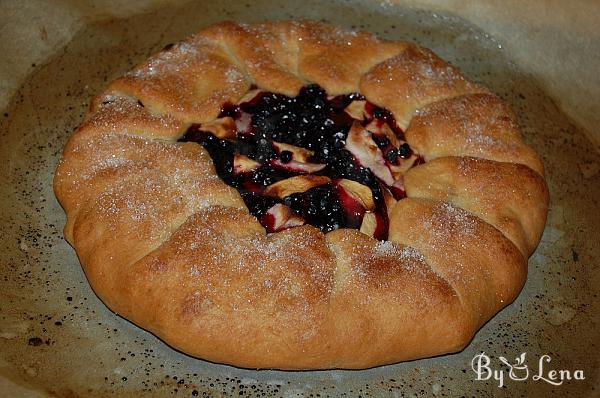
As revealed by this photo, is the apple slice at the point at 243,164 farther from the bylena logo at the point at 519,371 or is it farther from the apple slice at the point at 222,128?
the bylena logo at the point at 519,371

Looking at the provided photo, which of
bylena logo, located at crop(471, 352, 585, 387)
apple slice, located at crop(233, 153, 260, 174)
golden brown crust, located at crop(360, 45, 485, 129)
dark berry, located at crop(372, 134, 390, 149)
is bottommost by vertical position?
bylena logo, located at crop(471, 352, 585, 387)

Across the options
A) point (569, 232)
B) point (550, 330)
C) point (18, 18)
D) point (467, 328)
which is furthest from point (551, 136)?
point (18, 18)

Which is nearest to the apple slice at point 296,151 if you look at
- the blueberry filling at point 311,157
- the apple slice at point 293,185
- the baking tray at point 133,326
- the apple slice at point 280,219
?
the blueberry filling at point 311,157

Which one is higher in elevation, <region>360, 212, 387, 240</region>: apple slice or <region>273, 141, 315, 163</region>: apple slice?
<region>273, 141, 315, 163</region>: apple slice

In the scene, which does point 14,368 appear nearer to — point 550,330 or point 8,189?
point 8,189

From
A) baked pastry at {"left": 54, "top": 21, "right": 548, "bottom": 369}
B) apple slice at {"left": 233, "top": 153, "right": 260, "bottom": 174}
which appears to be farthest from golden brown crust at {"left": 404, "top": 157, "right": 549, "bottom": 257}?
apple slice at {"left": 233, "top": 153, "right": 260, "bottom": 174}

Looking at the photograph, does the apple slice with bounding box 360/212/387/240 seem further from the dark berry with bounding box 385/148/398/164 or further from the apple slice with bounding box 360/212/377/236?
the dark berry with bounding box 385/148/398/164

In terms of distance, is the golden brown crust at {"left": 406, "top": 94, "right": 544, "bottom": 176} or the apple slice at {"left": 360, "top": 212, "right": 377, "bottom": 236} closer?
the apple slice at {"left": 360, "top": 212, "right": 377, "bottom": 236}
